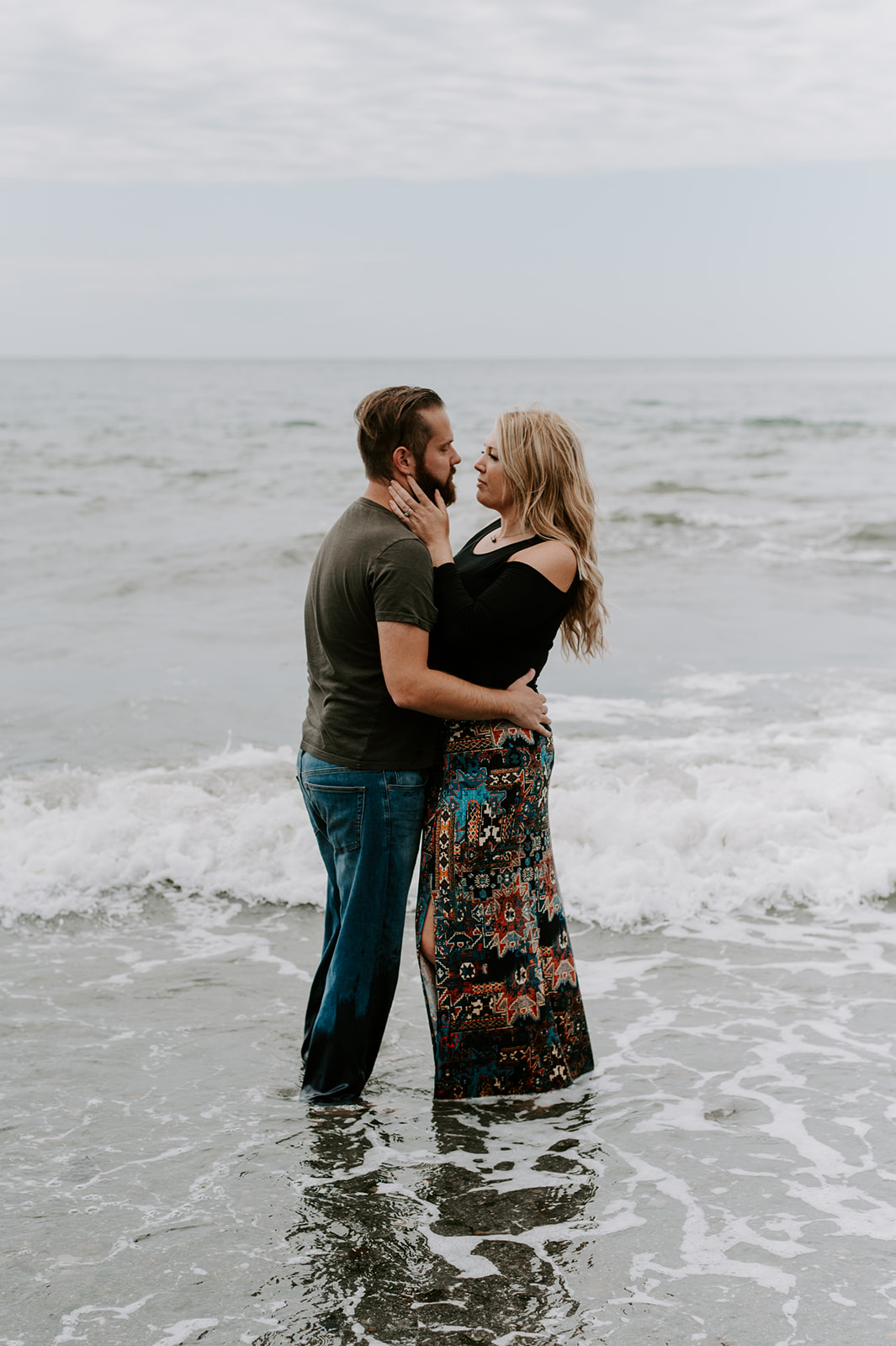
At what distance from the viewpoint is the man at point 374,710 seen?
3451 millimetres

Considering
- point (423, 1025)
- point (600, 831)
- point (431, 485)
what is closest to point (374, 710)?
point (431, 485)

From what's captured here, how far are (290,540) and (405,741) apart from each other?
1477 centimetres

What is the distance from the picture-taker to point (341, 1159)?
12.1ft

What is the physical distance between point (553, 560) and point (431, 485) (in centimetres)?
44

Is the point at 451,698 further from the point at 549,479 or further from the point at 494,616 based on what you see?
the point at 549,479

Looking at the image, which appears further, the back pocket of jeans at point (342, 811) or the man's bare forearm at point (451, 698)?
the back pocket of jeans at point (342, 811)

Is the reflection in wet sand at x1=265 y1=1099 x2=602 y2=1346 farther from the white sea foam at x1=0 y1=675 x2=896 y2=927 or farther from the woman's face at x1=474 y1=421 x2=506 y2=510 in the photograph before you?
the white sea foam at x1=0 y1=675 x2=896 y2=927

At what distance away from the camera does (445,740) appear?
377 cm

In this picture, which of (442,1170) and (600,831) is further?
(600,831)

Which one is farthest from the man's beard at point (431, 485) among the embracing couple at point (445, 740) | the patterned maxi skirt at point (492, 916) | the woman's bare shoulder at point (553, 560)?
the patterned maxi skirt at point (492, 916)

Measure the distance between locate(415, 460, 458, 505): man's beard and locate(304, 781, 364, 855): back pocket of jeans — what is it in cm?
94

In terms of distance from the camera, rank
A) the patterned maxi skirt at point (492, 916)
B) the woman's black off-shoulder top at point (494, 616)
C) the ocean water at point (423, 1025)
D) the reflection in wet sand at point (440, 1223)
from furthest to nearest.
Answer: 1. the patterned maxi skirt at point (492, 916)
2. the woman's black off-shoulder top at point (494, 616)
3. the ocean water at point (423, 1025)
4. the reflection in wet sand at point (440, 1223)

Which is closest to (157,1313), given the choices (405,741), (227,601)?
(405,741)

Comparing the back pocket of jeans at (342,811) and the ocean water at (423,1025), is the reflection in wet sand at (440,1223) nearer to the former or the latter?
the ocean water at (423,1025)
